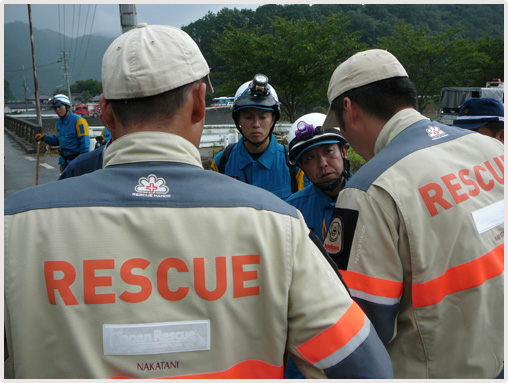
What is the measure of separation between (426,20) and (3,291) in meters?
68.0

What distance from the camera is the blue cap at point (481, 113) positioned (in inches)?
158

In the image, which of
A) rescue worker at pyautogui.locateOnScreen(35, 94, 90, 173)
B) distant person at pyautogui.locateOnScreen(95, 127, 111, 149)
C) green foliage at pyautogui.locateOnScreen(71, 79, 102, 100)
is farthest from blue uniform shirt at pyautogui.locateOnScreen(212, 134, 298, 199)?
green foliage at pyautogui.locateOnScreen(71, 79, 102, 100)

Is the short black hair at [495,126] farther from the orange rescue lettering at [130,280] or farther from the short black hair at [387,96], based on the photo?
the orange rescue lettering at [130,280]

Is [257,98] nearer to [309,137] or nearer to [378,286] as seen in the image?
[309,137]

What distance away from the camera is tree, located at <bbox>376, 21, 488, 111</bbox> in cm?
2847

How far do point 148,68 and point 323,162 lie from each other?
1.96m

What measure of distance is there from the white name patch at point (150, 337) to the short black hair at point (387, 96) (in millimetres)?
1356

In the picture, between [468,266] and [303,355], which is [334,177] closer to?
[468,266]

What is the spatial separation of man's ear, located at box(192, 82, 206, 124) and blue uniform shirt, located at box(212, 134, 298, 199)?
2.70 m

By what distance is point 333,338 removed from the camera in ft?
4.35

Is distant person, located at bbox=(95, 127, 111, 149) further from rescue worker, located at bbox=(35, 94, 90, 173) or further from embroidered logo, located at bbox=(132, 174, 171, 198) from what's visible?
embroidered logo, located at bbox=(132, 174, 171, 198)

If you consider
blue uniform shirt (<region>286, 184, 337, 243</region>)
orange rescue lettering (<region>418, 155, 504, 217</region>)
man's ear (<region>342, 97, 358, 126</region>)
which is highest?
man's ear (<region>342, 97, 358, 126</region>)

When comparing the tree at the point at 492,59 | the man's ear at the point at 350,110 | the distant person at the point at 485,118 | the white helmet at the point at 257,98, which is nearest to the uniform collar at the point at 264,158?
the white helmet at the point at 257,98

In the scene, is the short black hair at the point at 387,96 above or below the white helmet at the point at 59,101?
above
